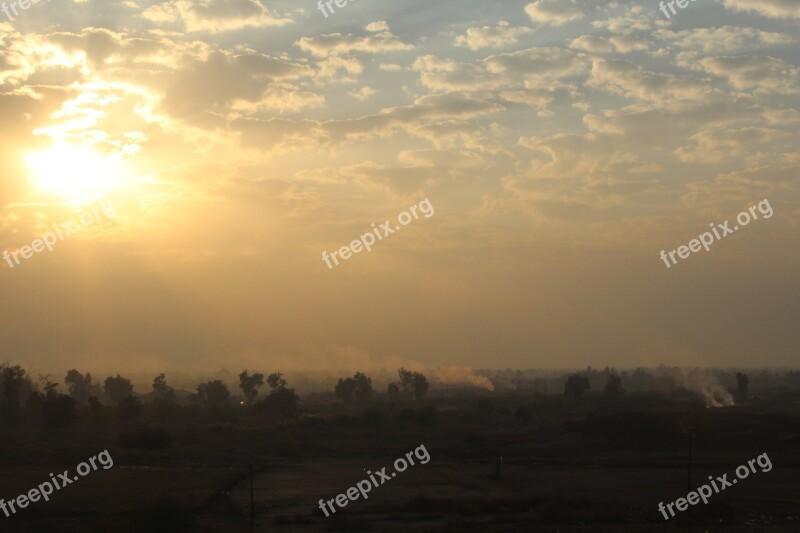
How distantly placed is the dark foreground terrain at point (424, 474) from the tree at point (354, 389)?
6993 centimetres

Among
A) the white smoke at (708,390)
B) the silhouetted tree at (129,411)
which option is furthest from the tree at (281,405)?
the white smoke at (708,390)

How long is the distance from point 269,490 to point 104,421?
209ft

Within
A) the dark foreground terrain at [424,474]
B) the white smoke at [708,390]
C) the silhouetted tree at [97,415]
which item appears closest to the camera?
the dark foreground terrain at [424,474]

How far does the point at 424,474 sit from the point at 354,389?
445ft

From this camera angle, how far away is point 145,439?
86.4 meters

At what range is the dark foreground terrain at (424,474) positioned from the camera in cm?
4362

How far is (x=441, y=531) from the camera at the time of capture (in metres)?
40.1

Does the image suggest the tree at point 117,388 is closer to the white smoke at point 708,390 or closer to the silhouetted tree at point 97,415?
the silhouetted tree at point 97,415

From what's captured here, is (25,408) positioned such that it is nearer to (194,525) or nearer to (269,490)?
(269,490)

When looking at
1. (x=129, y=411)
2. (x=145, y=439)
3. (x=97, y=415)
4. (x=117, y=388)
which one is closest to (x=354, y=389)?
(x=117, y=388)

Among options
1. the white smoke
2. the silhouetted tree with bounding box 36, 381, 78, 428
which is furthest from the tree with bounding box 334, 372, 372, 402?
the silhouetted tree with bounding box 36, 381, 78, 428

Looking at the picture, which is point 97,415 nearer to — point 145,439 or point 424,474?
point 145,439

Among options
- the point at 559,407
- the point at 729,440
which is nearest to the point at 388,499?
the point at 729,440

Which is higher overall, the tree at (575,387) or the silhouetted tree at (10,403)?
the silhouetted tree at (10,403)
